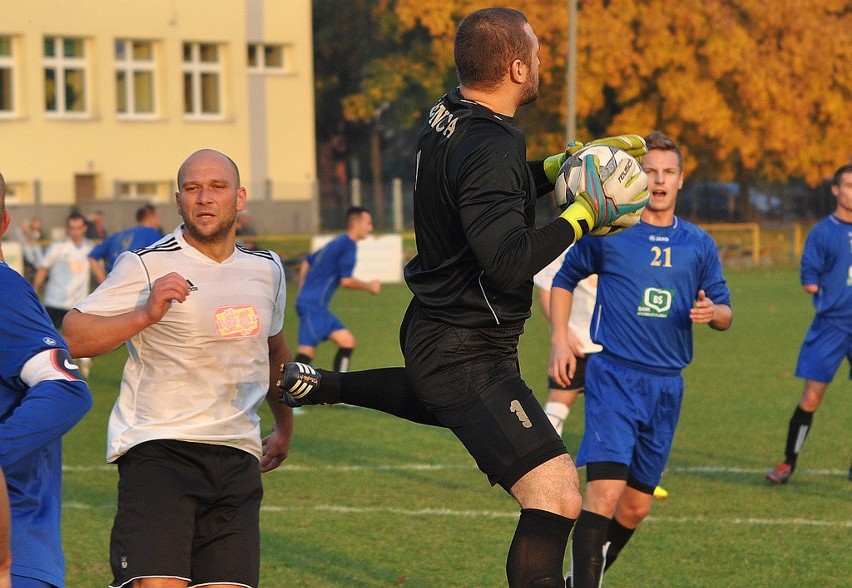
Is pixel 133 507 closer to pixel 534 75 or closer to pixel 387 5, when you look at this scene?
pixel 534 75

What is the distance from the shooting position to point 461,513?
8.30m

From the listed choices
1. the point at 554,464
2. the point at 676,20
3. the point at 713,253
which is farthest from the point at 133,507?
the point at 676,20

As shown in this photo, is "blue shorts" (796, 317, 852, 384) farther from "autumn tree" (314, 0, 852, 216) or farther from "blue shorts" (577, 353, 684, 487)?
"autumn tree" (314, 0, 852, 216)

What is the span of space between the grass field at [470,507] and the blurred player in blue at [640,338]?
98 cm

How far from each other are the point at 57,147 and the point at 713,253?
31903mm

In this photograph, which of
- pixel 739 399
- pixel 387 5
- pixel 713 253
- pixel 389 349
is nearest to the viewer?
pixel 713 253

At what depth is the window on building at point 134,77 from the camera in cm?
3744

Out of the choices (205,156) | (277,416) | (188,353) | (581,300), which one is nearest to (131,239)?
(581,300)

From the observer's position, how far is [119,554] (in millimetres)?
4504

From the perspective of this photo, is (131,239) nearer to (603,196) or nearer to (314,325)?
(314,325)

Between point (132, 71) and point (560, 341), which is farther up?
point (132, 71)

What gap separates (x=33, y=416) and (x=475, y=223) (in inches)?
59.4

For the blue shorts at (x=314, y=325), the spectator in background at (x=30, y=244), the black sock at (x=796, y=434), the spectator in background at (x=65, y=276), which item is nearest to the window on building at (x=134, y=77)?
the spectator in background at (x=30, y=244)

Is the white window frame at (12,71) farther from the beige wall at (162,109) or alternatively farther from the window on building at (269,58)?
the window on building at (269,58)
